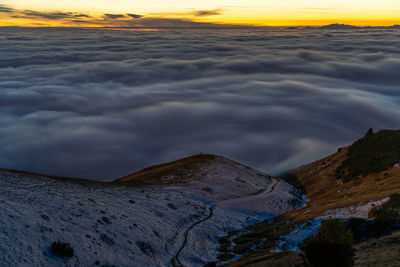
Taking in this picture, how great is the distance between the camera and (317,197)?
69438mm

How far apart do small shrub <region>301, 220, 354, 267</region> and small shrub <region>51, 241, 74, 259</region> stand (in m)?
21.0

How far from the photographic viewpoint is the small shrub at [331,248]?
19.4 meters

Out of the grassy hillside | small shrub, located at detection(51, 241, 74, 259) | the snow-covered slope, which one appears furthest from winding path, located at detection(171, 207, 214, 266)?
the grassy hillside

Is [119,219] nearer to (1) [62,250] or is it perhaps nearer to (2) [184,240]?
(2) [184,240]

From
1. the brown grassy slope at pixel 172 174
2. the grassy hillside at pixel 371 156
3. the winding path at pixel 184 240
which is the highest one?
the grassy hillside at pixel 371 156

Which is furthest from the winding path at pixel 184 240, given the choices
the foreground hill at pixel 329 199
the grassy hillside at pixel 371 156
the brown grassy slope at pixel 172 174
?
the grassy hillside at pixel 371 156

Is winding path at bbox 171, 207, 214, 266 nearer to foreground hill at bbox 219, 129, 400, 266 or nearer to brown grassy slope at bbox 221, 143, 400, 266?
foreground hill at bbox 219, 129, 400, 266

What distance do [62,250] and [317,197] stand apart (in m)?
56.6

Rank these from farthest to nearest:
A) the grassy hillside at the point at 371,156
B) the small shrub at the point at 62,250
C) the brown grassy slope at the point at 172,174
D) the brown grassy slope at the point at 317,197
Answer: the brown grassy slope at the point at 172,174
the grassy hillside at the point at 371,156
the brown grassy slope at the point at 317,197
the small shrub at the point at 62,250

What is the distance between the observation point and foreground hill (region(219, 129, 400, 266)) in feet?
111

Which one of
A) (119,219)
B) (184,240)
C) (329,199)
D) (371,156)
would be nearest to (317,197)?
(329,199)

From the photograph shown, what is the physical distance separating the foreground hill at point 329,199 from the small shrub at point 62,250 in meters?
16.6

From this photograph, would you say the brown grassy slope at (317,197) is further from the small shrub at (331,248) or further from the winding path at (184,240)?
the small shrub at (331,248)

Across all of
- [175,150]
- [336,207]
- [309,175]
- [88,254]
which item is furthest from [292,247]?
[175,150]
